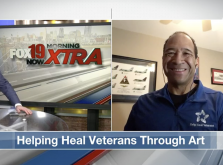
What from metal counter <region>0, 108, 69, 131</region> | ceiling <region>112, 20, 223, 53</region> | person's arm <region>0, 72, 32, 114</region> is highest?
ceiling <region>112, 20, 223, 53</region>

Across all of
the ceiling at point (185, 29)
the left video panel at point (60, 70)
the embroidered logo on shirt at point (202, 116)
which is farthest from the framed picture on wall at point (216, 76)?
the left video panel at point (60, 70)

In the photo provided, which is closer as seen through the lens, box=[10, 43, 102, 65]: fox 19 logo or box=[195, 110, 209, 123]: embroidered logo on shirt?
box=[195, 110, 209, 123]: embroidered logo on shirt

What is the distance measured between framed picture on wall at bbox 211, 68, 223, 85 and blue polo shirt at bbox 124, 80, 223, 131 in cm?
9

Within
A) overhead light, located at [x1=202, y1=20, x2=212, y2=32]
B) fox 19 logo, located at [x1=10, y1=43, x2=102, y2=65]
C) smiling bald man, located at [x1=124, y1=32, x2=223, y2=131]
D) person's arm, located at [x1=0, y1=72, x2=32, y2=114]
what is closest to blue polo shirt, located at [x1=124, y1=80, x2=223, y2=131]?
smiling bald man, located at [x1=124, y1=32, x2=223, y2=131]

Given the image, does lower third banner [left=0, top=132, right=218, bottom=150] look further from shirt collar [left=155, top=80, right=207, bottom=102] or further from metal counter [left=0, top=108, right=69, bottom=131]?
shirt collar [left=155, top=80, right=207, bottom=102]

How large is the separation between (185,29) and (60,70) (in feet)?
4.05

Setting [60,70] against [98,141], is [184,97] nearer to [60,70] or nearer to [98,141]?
[98,141]

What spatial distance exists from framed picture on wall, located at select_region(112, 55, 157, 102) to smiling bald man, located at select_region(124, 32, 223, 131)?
119mm

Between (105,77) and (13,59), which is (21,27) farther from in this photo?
(105,77)

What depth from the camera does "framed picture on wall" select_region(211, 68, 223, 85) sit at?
211cm

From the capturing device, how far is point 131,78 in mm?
2176

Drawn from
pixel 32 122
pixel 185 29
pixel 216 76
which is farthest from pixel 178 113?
pixel 32 122
